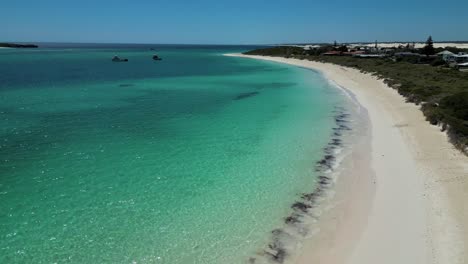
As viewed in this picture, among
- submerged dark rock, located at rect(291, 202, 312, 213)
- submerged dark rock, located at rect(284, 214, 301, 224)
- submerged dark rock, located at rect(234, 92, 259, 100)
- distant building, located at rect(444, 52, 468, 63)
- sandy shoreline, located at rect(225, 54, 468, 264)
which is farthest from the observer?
distant building, located at rect(444, 52, 468, 63)

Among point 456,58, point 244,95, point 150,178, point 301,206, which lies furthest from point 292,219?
point 456,58

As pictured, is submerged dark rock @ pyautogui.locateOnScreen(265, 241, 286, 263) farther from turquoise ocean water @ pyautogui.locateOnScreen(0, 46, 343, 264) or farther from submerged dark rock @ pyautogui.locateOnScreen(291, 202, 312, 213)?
submerged dark rock @ pyautogui.locateOnScreen(291, 202, 312, 213)

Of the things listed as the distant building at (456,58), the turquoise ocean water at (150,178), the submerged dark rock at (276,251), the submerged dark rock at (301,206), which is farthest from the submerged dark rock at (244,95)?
the distant building at (456,58)

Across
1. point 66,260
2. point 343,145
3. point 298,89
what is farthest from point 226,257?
point 298,89

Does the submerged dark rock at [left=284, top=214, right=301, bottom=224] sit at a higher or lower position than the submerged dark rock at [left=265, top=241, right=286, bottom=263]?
higher

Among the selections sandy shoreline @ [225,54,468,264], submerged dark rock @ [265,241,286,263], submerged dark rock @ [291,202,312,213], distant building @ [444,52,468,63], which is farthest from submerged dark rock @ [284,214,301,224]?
distant building @ [444,52,468,63]

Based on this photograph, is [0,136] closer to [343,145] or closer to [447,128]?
[343,145]
